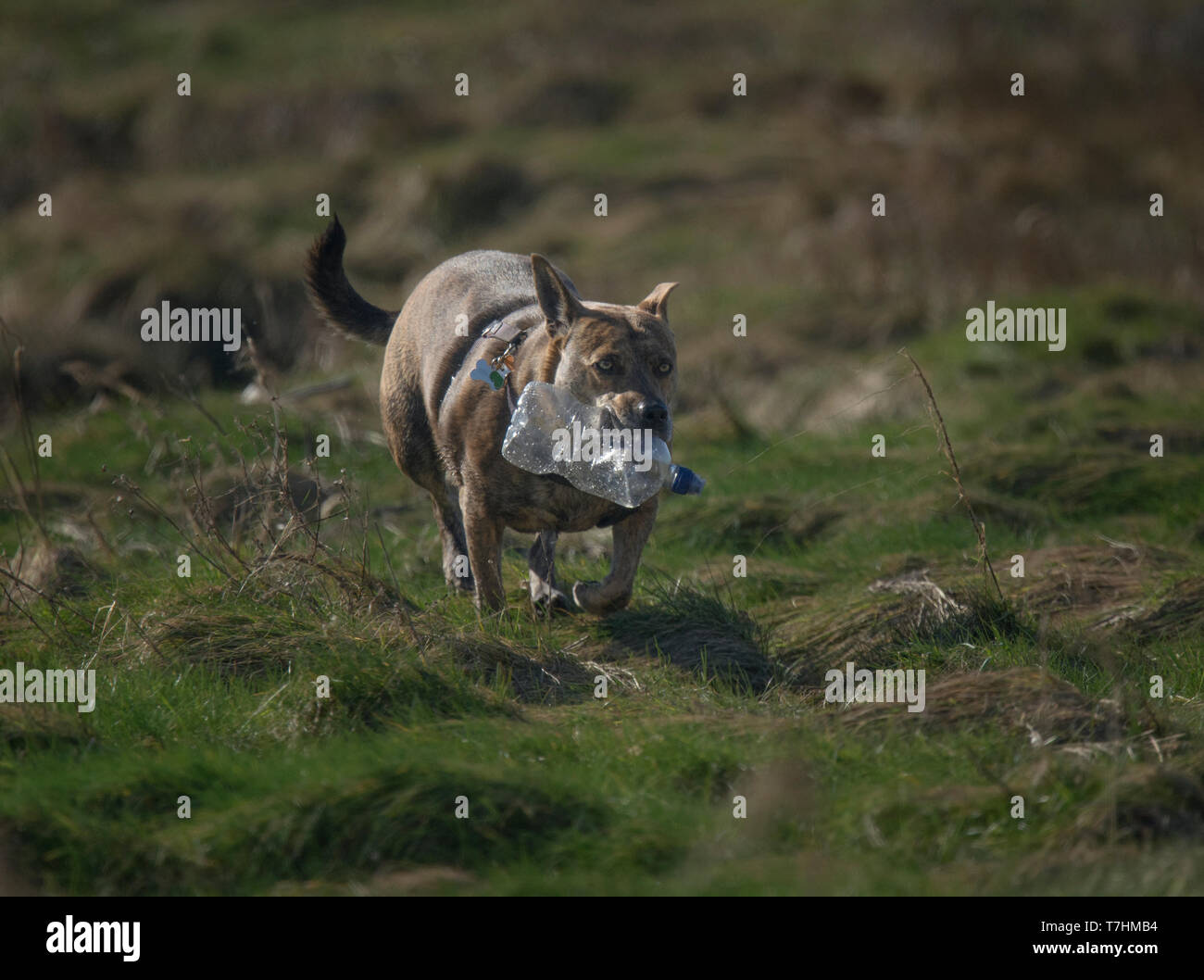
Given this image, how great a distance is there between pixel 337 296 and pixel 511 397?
80.9 inches

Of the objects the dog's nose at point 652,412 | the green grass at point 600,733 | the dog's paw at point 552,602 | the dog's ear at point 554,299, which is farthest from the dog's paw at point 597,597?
the dog's ear at point 554,299

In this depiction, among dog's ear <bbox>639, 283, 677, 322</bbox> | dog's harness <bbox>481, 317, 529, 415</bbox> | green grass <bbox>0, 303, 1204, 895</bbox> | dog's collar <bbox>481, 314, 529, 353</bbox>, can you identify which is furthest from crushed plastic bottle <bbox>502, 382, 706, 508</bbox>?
dog's ear <bbox>639, 283, 677, 322</bbox>

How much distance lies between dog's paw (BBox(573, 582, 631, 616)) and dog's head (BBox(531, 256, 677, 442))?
75cm

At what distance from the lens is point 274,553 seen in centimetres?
646

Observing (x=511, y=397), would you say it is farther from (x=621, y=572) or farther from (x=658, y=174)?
(x=658, y=174)

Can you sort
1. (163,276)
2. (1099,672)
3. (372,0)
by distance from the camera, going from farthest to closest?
(372,0) < (163,276) < (1099,672)

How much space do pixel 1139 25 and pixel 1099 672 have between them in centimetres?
1876

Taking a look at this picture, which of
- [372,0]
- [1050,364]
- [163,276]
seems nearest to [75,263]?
[163,276]

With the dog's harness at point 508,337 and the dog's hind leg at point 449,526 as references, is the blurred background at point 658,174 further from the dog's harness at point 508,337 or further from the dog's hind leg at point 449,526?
the dog's harness at point 508,337

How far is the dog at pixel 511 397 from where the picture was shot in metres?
6.54

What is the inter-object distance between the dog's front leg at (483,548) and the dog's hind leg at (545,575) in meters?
0.18

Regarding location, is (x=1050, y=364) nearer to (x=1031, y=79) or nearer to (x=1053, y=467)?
(x=1053, y=467)

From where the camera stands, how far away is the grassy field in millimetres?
4684

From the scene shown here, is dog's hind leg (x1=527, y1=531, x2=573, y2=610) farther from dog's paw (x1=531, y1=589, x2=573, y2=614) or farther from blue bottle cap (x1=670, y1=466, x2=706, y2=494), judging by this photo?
blue bottle cap (x1=670, y1=466, x2=706, y2=494)
